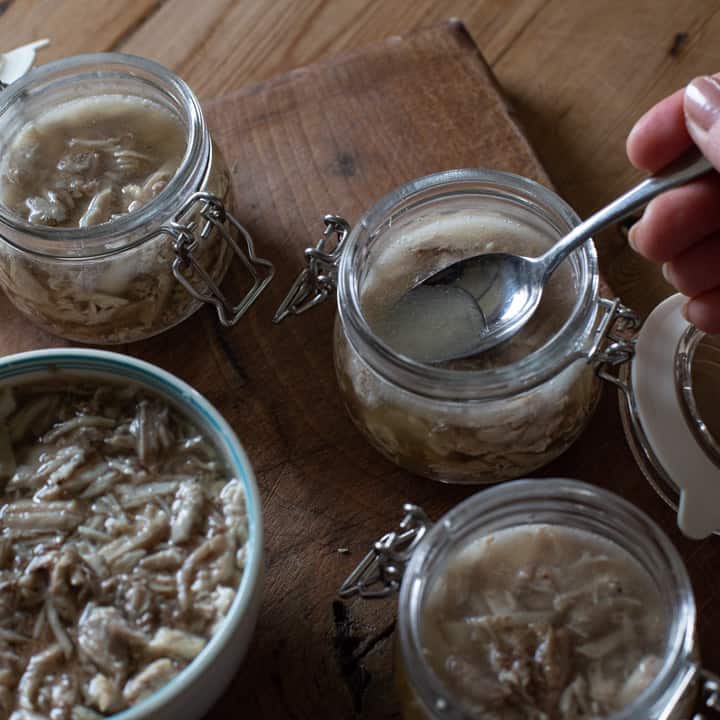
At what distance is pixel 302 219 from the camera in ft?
4.68

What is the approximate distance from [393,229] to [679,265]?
1.00ft

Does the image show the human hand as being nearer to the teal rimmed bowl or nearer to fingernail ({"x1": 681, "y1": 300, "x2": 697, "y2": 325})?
fingernail ({"x1": 681, "y1": 300, "x2": 697, "y2": 325})

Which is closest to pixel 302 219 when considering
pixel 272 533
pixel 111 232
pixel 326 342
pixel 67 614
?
pixel 326 342

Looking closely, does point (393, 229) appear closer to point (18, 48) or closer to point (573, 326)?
point (573, 326)

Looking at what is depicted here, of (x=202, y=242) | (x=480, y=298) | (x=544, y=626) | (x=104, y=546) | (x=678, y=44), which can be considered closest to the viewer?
(x=544, y=626)

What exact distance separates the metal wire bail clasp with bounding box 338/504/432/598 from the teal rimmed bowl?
100mm

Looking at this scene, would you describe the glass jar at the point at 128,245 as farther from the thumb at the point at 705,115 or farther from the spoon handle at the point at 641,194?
the thumb at the point at 705,115

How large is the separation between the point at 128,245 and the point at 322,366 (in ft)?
0.86

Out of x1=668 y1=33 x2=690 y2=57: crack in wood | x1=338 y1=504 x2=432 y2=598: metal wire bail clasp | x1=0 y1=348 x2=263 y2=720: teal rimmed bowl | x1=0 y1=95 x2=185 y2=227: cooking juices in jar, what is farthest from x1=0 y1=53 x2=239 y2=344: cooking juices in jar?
x1=668 y1=33 x2=690 y2=57: crack in wood

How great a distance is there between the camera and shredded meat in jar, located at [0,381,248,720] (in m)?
1.02

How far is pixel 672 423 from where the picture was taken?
1177mm

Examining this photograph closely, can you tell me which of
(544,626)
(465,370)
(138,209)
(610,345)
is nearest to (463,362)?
(465,370)

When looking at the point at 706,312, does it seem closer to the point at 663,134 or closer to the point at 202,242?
the point at 663,134

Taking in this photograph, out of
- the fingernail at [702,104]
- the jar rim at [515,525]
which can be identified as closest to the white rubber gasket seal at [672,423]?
the jar rim at [515,525]
